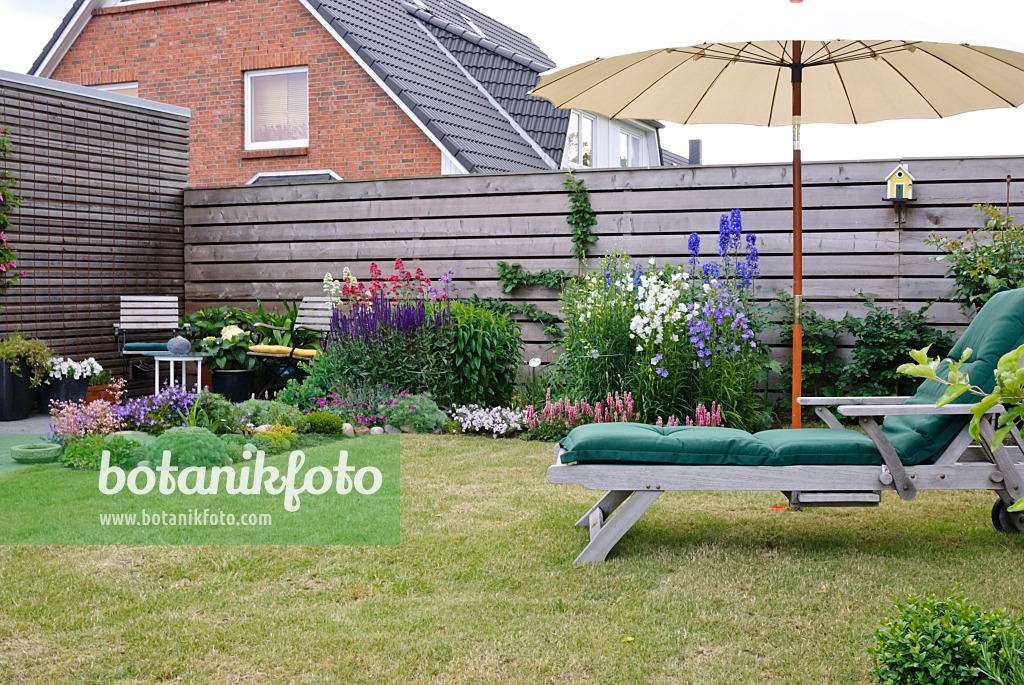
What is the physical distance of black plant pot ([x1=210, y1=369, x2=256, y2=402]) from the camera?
27.3ft

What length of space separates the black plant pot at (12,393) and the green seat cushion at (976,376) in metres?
6.53

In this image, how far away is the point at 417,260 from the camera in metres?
8.64

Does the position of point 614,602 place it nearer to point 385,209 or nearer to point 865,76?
point 865,76

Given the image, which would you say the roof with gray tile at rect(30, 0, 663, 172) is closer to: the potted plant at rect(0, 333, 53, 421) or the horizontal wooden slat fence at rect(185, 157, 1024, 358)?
the horizontal wooden slat fence at rect(185, 157, 1024, 358)

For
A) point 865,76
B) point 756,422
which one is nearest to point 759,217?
point 756,422

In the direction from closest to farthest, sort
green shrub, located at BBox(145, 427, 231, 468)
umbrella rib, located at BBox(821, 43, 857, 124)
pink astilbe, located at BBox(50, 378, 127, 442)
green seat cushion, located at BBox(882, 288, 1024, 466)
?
green seat cushion, located at BBox(882, 288, 1024, 466) → umbrella rib, located at BBox(821, 43, 857, 124) → green shrub, located at BBox(145, 427, 231, 468) → pink astilbe, located at BBox(50, 378, 127, 442)

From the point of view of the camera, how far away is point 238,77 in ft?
43.3

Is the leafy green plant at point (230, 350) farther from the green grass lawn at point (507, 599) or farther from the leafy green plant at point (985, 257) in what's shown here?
the leafy green plant at point (985, 257)

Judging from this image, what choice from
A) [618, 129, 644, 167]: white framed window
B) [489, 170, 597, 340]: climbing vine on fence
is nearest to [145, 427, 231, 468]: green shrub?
[489, 170, 597, 340]: climbing vine on fence

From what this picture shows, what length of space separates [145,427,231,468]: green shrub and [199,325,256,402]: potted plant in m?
2.69

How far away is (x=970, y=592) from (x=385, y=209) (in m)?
6.45

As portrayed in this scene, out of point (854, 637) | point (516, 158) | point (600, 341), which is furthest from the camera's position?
point (516, 158)

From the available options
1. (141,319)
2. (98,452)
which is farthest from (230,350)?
(98,452)

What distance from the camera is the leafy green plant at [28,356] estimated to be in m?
7.60
